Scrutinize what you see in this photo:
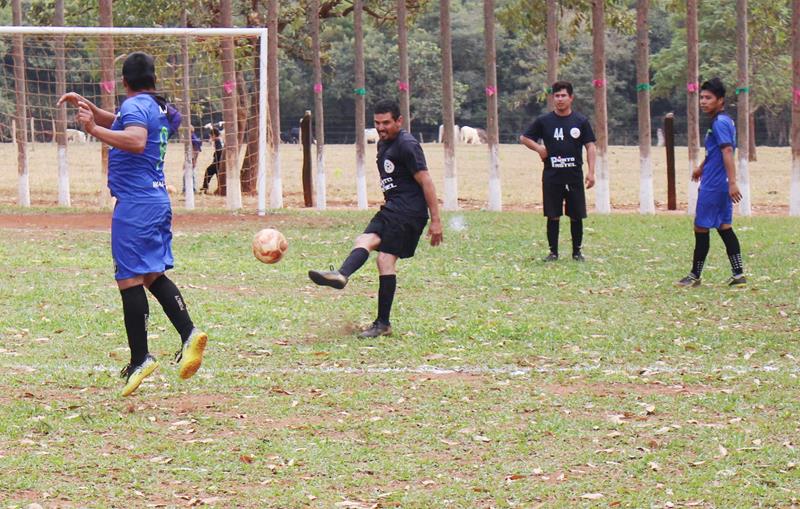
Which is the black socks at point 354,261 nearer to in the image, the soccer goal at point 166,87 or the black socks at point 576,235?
the black socks at point 576,235

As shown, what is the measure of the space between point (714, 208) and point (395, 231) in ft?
12.1

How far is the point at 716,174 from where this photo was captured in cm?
1202

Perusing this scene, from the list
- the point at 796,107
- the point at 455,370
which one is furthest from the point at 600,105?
the point at 455,370

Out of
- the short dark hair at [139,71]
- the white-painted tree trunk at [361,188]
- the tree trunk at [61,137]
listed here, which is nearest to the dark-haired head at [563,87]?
the short dark hair at [139,71]

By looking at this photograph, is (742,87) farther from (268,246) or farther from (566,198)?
(268,246)

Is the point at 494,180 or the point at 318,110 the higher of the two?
the point at 318,110

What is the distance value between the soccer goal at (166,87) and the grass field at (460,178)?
0.58 m

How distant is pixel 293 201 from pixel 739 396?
19.9 meters

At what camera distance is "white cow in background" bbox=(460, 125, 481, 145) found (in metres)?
67.7

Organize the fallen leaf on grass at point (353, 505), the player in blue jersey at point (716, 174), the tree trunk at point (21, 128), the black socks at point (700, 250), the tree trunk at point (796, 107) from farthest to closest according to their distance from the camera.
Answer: the tree trunk at point (21, 128) < the tree trunk at point (796, 107) < the black socks at point (700, 250) < the player in blue jersey at point (716, 174) < the fallen leaf on grass at point (353, 505)

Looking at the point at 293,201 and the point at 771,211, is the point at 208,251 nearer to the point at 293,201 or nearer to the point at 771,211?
the point at 293,201

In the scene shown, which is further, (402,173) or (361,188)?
(361,188)

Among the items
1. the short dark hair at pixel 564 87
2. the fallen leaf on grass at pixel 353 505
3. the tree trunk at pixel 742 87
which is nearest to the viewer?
the fallen leaf on grass at pixel 353 505

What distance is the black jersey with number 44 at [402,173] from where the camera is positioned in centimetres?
975
